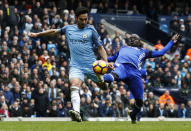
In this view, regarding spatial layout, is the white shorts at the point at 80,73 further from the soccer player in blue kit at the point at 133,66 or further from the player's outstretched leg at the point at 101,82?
the soccer player in blue kit at the point at 133,66

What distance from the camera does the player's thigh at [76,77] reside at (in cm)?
1390

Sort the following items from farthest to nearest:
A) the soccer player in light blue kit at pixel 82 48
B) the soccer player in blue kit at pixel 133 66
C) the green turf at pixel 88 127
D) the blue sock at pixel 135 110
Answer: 1. the blue sock at pixel 135 110
2. the soccer player in blue kit at pixel 133 66
3. the soccer player in light blue kit at pixel 82 48
4. the green turf at pixel 88 127

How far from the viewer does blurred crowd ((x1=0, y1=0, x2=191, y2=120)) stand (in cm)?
2280

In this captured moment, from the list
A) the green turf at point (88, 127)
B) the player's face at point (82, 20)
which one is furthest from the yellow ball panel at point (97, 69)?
the green turf at point (88, 127)

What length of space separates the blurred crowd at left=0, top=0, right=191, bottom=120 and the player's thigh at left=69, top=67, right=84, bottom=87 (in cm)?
717

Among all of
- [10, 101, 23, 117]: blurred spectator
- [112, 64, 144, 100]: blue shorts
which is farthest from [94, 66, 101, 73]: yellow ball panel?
[10, 101, 23, 117]: blurred spectator

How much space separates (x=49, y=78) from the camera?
78.3ft

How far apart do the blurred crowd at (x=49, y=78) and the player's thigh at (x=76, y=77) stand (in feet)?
23.5

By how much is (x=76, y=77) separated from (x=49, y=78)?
10010mm

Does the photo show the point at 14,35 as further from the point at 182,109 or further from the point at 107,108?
the point at 182,109

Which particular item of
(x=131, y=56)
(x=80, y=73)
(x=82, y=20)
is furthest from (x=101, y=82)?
(x=131, y=56)

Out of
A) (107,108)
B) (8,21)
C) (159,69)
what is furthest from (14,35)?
(159,69)

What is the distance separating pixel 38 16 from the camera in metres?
27.4

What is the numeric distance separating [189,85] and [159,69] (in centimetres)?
161
